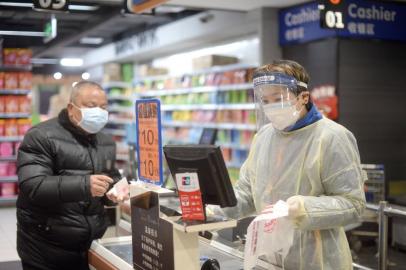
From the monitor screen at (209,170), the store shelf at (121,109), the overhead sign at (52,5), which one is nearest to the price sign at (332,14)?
the overhead sign at (52,5)

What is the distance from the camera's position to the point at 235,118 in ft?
30.2

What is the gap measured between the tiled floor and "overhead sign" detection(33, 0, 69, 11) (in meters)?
2.88

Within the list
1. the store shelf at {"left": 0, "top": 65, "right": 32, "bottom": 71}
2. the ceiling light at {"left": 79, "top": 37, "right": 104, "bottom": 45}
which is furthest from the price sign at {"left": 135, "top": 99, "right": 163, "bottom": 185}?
the ceiling light at {"left": 79, "top": 37, "right": 104, "bottom": 45}

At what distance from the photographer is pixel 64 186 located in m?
2.68

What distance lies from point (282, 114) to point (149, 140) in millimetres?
560

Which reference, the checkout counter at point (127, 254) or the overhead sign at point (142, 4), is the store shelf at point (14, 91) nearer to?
the overhead sign at point (142, 4)

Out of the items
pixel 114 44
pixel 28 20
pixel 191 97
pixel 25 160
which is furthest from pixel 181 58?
pixel 25 160

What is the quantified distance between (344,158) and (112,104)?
42.8 feet

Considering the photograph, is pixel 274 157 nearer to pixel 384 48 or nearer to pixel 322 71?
pixel 322 71

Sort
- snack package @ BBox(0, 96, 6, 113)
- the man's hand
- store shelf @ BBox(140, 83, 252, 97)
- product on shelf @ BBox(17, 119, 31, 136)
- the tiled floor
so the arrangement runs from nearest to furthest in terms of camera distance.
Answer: the man's hand → the tiled floor → store shelf @ BBox(140, 83, 252, 97) → snack package @ BBox(0, 96, 6, 113) → product on shelf @ BBox(17, 119, 31, 136)

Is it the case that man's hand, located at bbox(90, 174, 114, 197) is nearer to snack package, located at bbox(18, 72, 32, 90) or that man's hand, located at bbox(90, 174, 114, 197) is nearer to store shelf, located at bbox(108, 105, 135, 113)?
snack package, located at bbox(18, 72, 32, 90)

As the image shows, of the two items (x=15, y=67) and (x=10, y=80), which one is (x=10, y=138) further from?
(x=15, y=67)

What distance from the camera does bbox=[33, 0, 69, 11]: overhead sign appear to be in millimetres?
6215

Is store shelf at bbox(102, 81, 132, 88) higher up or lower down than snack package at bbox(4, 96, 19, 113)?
higher up
